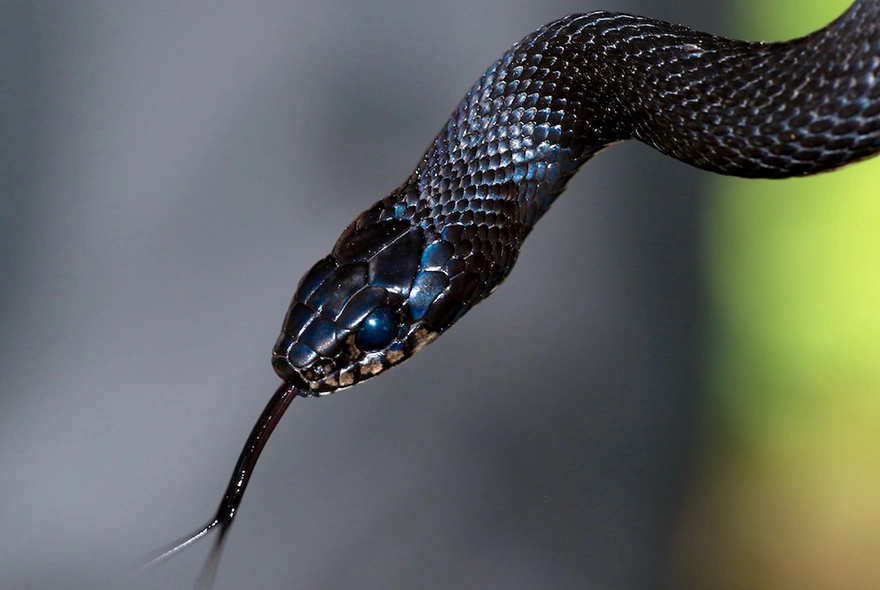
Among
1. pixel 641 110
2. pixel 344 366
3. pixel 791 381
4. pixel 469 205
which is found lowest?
pixel 791 381

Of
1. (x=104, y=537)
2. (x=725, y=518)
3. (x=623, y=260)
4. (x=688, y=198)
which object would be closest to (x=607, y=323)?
(x=623, y=260)

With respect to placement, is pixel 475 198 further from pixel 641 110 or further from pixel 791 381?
pixel 791 381

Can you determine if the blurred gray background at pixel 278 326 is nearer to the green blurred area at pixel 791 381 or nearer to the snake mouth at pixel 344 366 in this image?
the green blurred area at pixel 791 381

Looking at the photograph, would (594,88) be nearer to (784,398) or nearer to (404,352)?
(404,352)

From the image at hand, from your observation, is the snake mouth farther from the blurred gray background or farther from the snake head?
the blurred gray background

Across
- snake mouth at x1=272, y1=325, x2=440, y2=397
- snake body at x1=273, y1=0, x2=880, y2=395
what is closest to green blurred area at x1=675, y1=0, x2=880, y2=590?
snake body at x1=273, y1=0, x2=880, y2=395

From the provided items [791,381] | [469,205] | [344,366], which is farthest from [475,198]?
[791,381]

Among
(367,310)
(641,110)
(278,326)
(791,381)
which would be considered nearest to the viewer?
(641,110)
